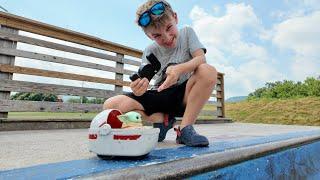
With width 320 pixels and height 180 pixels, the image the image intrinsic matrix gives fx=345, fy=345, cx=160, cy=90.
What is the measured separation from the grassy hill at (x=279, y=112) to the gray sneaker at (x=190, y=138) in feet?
30.8

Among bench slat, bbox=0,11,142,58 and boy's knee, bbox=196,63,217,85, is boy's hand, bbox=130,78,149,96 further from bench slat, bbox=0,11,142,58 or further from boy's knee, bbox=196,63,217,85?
bench slat, bbox=0,11,142,58

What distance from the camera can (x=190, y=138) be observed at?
67.6 inches

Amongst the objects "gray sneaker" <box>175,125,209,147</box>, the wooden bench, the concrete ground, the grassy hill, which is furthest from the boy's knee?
the grassy hill

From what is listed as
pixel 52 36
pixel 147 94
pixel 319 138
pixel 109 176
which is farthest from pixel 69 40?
pixel 109 176

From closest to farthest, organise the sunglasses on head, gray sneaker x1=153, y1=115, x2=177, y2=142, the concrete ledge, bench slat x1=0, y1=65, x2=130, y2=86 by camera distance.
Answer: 1. the concrete ledge
2. the sunglasses on head
3. gray sneaker x1=153, y1=115, x2=177, y2=142
4. bench slat x1=0, y1=65, x2=130, y2=86

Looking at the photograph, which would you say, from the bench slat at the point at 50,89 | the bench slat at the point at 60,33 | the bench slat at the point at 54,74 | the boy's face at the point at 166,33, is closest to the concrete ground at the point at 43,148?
the boy's face at the point at 166,33

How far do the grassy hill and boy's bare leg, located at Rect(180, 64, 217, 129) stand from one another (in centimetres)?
923

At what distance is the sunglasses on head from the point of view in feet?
5.56

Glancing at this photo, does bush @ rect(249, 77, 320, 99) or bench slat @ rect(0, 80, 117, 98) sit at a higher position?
bush @ rect(249, 77, 320, 99)

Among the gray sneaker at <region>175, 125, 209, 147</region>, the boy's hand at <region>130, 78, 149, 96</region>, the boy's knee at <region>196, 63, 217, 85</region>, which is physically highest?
the boy's knee at <region>196, 63, 217, 85</region>

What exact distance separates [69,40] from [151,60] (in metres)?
3.25

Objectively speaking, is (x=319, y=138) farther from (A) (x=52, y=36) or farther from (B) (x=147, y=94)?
(A) (x=52, y=36)

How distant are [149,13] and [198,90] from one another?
0.51 metres

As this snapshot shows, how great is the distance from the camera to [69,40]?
471 centimetres
